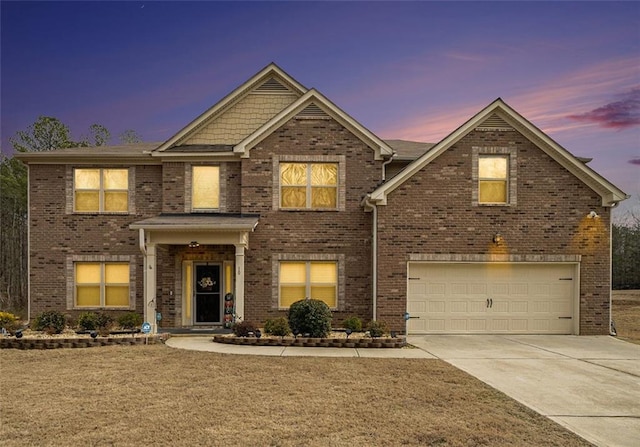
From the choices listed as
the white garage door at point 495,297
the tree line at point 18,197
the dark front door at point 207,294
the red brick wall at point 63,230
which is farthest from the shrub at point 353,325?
the tree line at point 18,197

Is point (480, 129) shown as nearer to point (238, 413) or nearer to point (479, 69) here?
point (238, 413)

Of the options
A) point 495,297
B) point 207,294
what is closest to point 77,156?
point 207,294

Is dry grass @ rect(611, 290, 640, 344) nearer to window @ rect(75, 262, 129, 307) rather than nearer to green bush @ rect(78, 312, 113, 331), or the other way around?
green bush @ rect(78, 312, 113, 331)

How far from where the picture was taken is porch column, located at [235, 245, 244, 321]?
528 inches

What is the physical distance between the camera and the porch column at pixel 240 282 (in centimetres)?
1341

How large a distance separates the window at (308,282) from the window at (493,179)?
5.38m

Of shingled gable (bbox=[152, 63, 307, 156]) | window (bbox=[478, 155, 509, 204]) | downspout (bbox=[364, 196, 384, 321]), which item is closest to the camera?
downspout (bbox=[364, 196, 384, 321])

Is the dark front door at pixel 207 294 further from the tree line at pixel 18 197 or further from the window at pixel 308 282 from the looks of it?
the tree line at pixel 18 197

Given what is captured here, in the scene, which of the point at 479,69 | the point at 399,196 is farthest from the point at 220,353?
the point at 479,69

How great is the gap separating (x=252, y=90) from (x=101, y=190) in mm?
6569

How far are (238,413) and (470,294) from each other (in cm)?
991

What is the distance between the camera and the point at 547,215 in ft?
46.1

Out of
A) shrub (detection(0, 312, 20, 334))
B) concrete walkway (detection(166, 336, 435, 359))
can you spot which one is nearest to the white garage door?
concrete walkway (detection(166, 336, 435, 359))

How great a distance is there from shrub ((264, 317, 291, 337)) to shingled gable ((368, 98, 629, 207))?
460cm
